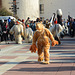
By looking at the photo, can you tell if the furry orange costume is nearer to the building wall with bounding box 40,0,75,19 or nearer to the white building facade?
the white building facade

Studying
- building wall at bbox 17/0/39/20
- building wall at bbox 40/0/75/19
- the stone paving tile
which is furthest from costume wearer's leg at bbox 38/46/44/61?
building wall at bbox 40/0/75/19

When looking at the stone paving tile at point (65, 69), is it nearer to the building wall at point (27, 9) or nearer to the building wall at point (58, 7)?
the building wall at point (27, 9)

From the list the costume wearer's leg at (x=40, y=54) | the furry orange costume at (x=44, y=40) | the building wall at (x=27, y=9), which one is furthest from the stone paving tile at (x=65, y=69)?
the building wall at (x=27, y=9)

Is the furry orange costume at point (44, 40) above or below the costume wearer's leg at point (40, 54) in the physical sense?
above

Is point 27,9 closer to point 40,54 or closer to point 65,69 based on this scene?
point 40,54

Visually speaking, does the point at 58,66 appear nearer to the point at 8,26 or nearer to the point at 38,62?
the point at 38,62

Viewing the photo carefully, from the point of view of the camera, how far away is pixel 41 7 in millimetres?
71688

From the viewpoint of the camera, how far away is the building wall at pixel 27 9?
66.7 metres

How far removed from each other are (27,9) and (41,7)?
560 centimetres

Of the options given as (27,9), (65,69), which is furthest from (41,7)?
(65,69)

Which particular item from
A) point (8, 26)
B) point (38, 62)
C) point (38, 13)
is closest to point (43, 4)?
point (38, 13)

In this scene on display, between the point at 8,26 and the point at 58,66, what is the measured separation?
13556mm

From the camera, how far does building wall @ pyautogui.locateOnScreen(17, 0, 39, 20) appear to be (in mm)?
66688

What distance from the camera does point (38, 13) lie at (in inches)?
2724
